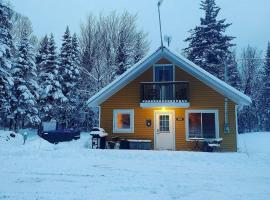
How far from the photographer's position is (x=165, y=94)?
18562 millimetres

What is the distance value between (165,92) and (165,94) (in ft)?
0.44

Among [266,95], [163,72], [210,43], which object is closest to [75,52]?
[210,43]

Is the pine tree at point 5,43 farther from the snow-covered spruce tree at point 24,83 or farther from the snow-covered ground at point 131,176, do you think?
the snow-covered ground at point 131,176

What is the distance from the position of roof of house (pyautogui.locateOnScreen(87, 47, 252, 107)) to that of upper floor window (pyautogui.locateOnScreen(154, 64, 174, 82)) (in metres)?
0.42

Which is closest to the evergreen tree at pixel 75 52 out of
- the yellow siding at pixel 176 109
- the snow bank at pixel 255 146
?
the yellow siding at pixel 176 109

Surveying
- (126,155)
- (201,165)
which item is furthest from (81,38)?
(201,165)

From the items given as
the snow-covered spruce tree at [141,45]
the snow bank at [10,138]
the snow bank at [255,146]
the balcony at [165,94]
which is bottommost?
the snow bank at [255,146]

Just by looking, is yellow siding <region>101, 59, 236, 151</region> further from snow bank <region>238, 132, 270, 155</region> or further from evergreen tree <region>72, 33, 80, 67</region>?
evergreen tree <region>72, 33, 80, 67</region>

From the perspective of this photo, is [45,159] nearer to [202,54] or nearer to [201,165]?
[201,165]

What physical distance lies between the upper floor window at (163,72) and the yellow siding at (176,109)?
0.95 feet

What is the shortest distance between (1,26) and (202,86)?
46.6 feet

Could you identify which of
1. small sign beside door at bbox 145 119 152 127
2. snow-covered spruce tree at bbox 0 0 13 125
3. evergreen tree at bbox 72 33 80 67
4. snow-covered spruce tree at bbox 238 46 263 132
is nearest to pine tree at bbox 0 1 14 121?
snow-covered spruce tree at bbox 0 0 13 125

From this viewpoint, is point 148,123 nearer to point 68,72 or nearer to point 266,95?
point 68,72

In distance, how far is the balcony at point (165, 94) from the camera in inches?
715
